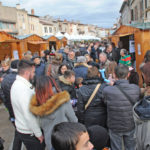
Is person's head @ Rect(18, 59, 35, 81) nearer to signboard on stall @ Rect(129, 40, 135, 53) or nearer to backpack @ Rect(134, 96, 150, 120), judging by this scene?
backpack @ Rect(134, 96, 150, 120)

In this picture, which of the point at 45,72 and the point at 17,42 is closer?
the point at 45,72

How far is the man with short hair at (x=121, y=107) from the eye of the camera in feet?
7.75

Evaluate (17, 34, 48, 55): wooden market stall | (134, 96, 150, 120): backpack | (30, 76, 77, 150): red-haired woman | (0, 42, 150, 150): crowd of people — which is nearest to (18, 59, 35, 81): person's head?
(0, 42, 150, 150): crowd of people

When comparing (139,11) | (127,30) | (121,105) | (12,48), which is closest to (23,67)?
(121,105)

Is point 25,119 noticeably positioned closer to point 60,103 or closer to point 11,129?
point 60,103

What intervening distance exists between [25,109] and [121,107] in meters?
1.35

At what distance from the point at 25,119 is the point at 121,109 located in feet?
4.46

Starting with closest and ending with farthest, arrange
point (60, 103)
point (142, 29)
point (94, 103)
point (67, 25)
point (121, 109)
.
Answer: point (60, 103) → point (121, 109) → point (94, 103) → point (142, 29) → point (67, 25)

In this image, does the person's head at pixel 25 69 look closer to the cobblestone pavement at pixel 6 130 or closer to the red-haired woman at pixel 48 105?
the red-haired woman at pixel 48 105

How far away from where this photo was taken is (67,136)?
120 centimetres

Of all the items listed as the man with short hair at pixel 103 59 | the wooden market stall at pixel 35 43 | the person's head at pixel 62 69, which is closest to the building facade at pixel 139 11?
the wooden market stall at pixel 35 43

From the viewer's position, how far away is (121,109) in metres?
2.41

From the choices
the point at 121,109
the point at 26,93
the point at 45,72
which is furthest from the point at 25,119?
the point at 45,72

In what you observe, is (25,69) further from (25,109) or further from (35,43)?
(35,43)
